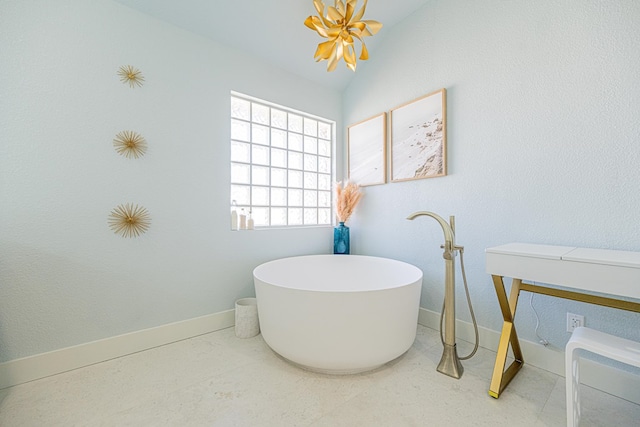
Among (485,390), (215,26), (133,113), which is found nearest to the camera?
(485,390)

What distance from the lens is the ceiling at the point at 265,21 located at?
189 cm

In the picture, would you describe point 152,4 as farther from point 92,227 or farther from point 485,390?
point 485,390

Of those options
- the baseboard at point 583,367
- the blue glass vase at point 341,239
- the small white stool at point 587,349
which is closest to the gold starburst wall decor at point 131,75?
the blue glass vase at point 341,239

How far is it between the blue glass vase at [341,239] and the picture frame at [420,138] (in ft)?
2.34

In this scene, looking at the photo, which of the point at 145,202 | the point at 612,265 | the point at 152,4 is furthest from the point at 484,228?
the point at 152,4

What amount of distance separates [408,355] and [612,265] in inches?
46.5

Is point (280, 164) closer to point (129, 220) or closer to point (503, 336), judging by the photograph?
point (129, 220)

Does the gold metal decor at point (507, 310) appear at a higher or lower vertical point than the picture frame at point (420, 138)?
lower

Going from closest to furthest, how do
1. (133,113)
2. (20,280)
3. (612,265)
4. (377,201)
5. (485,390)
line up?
(612,265) → (485,390) → (20,280) → (133,113) → (377,201)

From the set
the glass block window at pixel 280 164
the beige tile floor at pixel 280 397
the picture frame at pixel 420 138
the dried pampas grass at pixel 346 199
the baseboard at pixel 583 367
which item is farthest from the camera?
the dried pampas grass at pixel 346 199

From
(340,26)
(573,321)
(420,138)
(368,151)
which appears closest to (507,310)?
(573,321)

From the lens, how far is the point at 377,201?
101 inches

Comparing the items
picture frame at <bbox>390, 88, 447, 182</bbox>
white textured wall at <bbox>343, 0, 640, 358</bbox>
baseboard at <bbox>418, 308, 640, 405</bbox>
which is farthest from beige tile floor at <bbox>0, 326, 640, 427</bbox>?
picture frame at <bbox>390, 88, 447, 182</bbox>

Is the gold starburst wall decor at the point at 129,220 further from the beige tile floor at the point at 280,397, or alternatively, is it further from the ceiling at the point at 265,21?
the ceiling at the point at 265,21
